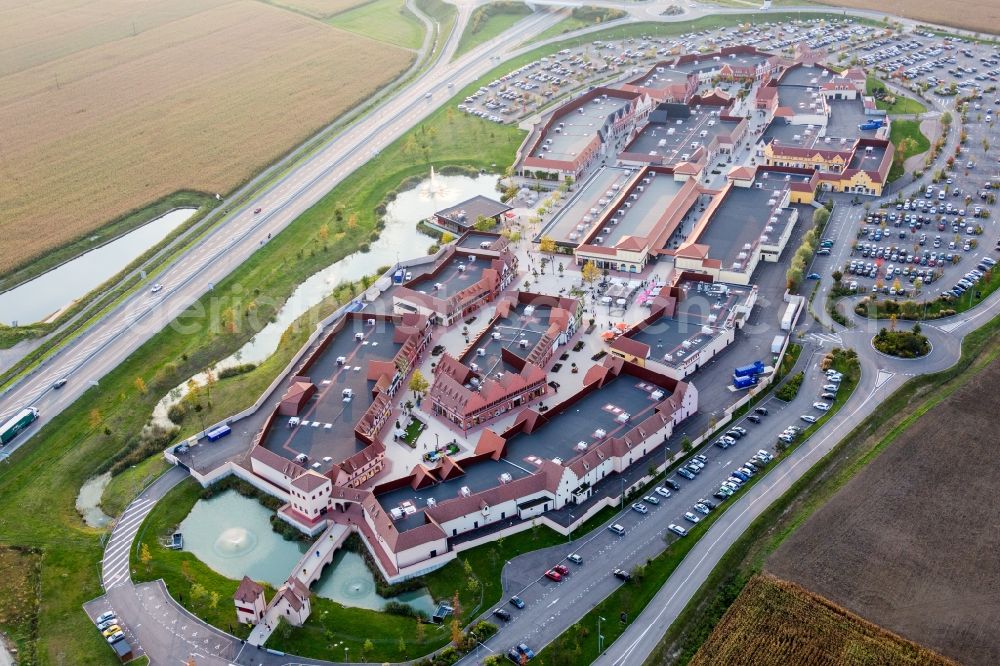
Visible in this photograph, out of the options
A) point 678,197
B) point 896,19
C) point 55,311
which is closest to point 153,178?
point 55,311

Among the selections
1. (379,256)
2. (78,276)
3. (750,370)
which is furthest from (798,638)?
(78,276)

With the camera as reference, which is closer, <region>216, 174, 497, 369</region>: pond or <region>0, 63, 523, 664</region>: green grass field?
<region>0, 63, 523, 664</region>: green grass field

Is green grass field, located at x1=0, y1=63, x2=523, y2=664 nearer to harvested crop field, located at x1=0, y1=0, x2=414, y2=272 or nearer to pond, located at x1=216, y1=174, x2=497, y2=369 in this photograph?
pond, located at x1=216, y1=174, x2=497, y2=369

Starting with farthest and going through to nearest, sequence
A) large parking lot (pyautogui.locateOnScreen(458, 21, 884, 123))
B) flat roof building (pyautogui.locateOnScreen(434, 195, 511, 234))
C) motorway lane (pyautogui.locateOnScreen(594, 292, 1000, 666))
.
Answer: large parking lot (pyautogui.locateOnScreen(458, 21, 884, 123)), flat roof building (pyautogui.locateOnScreen(434, 195, 511, 234)), motorway lane (pyautogui.locateOnScreen(594, 292, 1000, 666))

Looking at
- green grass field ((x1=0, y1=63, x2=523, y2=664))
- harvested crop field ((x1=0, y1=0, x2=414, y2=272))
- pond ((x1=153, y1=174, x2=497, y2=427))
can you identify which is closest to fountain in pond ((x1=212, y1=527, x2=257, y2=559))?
green grass field ((x1=0, y1=63, x2=523, y2=664))

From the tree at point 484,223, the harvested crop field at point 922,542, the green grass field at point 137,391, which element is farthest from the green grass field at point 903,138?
the harvested crop field at point 922,542

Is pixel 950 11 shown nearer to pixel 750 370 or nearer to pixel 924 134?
pixel 924 134

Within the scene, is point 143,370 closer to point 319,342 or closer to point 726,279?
point 319,342
